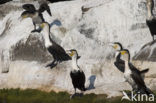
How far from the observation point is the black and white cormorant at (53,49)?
18.1 m

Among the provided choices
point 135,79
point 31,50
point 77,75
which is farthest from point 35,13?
point 135,79

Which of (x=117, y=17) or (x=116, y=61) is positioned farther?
(x=117, y=17)

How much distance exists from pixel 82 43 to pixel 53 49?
1691 millimetres

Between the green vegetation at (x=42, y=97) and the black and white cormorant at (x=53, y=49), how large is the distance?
1.53 meters

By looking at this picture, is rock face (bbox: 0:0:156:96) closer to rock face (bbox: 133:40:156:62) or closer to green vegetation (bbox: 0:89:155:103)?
rock face (bbox: 133:40:156:62)

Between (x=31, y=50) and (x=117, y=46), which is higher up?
(x=117, y=46)

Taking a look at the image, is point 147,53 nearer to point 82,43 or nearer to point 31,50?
point 82,43

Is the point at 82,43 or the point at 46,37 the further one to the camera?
the point at 82,43

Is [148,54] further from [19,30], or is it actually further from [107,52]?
[19,30]

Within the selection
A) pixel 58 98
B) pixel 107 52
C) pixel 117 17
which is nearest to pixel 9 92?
pixel 58 98

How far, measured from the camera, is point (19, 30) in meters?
21.1

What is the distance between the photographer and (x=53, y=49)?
1809 cm

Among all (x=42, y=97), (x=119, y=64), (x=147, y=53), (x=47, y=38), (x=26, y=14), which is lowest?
(x=42, y=97)

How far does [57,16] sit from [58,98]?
5634 millimetres
